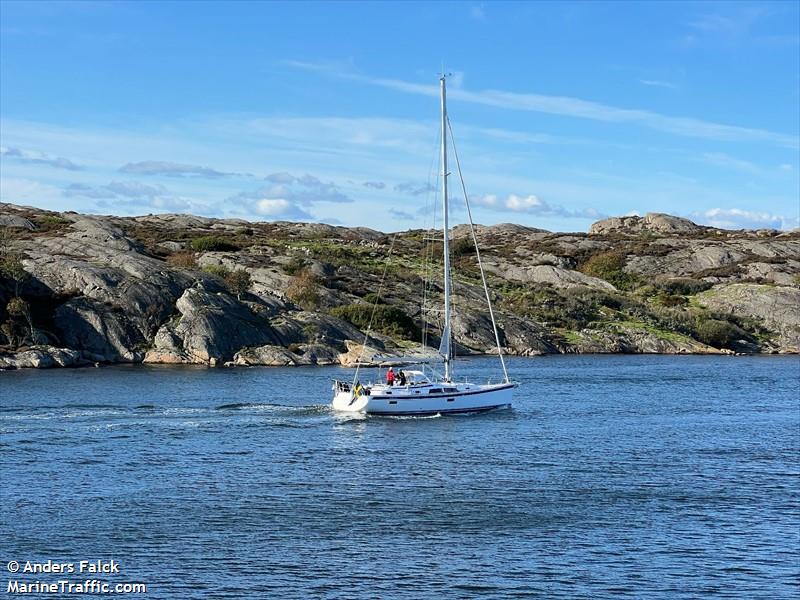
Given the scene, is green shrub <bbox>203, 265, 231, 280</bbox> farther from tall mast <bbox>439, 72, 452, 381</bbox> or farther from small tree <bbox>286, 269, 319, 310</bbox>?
tall mast <bbox>439, 72, 452, 381</bbox>

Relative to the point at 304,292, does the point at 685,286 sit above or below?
above

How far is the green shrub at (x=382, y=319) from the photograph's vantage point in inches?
3957

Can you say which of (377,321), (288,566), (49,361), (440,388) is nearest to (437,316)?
(377,321)

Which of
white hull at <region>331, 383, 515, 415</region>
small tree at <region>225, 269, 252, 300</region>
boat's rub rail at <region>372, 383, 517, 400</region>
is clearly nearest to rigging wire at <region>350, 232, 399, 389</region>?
white hull at <region>331, 383, 515, 415</region>

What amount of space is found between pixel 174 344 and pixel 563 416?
1666 inches

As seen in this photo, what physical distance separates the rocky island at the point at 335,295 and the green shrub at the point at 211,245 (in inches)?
11.4

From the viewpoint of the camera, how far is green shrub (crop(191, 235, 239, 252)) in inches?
5027

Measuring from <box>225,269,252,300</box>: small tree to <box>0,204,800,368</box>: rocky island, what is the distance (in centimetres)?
64

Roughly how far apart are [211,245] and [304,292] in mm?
28760

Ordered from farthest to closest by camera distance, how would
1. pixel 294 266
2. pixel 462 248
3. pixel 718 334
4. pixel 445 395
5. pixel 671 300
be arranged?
pixel 462 248 < pixel 671 300 < pixel 718 334 < pixel 294 266 < pixel 445 395

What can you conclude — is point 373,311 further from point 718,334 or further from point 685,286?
point 685,286

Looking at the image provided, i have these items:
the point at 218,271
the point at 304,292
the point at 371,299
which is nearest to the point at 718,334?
the point at 371,299

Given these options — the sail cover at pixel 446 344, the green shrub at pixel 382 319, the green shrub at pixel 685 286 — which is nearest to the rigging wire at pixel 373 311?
the green shrub at pixel 382 319

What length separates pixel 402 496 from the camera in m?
37.6
